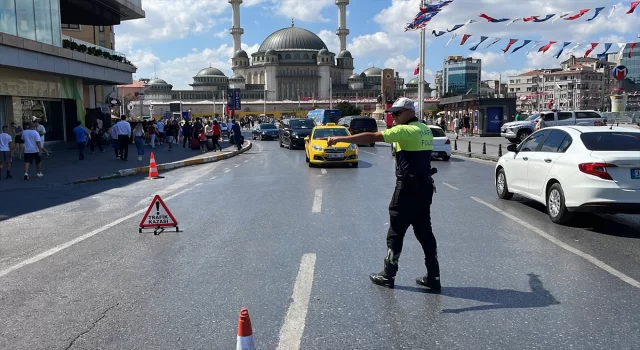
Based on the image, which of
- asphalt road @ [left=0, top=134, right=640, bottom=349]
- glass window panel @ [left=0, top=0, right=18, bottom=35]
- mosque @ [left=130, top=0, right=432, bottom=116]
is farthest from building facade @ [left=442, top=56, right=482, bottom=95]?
asphalt road @ [left=0, top=134, right=640, bottom=349]

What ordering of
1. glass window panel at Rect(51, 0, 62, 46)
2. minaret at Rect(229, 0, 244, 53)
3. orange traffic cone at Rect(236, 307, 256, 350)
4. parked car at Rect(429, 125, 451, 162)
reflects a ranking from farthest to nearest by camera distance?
minaret at Rect(229, 0, 244, 53)
glass window panel at Rect(51, 0, 62, 46)
parked car at Rect(429, 125, 451, 162)
orange traffic cone at Rect(236, 307, 256, 350)

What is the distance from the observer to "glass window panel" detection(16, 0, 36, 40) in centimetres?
2405

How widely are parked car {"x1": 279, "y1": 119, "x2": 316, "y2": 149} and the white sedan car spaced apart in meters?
21.5

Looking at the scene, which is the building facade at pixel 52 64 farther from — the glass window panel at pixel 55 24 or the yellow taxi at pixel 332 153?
the yellow taxi at pixel 332 153

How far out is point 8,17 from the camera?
2317cm

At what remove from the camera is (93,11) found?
1307 inches

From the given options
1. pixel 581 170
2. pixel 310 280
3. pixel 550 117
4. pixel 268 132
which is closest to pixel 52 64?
pixel 268 132

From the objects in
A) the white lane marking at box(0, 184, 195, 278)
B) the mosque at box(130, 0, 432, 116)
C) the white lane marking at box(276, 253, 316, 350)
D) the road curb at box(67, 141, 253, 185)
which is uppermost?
the mosque at box(130, 0, 432, 116)

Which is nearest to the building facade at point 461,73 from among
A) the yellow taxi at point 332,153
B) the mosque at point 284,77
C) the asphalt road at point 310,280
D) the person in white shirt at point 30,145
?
the mosque at point 284,77

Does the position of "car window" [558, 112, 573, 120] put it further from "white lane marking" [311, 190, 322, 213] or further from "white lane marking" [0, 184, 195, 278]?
"white lane marking" [0, 184, 195, 278]

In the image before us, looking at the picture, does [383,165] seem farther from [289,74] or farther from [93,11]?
[289,74]

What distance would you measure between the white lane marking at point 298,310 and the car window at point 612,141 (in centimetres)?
497

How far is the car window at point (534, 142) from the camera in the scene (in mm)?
Answer: 9844

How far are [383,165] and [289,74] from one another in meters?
140
